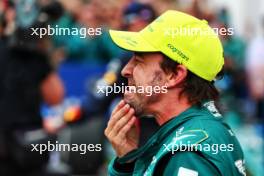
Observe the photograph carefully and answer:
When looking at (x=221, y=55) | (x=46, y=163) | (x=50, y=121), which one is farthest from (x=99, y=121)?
(x=221, y=55)

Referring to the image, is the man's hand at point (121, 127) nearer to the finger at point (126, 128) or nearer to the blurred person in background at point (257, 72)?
the finger at point (126, 128)

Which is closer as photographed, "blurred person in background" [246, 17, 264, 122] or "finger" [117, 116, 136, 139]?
"finger" [117, 116, 136, 139]

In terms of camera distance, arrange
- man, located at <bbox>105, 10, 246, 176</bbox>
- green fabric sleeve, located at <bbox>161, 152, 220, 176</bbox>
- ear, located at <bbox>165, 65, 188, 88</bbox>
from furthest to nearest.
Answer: ear, located at <bbox>165, 65, 188, 88</bbox>
man, located at <bbox>105, 10, 246, 176</bbox>
green fabric sleeve, located at <bbox>161, 152, 220, 176</bbox>

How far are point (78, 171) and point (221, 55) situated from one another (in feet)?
15.2

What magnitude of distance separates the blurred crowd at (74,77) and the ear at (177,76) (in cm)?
60

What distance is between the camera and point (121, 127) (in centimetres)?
409

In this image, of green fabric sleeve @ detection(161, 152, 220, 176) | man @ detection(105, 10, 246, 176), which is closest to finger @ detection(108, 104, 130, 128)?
man @ detection(105, 10, 246, 176)

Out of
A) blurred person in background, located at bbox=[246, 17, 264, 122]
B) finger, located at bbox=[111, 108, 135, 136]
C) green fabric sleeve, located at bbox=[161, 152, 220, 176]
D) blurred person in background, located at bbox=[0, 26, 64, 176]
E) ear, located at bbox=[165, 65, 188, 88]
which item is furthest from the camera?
blurred person in background, located at bbox=[246, 17, 264, 122]

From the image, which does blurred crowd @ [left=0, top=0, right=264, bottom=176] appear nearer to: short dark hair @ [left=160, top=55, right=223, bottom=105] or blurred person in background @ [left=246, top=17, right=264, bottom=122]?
blurred person in background @ [left=246, top=17, right=264, bottom=122]

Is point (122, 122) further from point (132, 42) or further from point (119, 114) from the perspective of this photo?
point (132, 42)

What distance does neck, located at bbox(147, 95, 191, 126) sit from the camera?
3.94 metres

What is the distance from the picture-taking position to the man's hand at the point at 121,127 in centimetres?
406

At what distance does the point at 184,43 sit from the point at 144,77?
0.83 ft

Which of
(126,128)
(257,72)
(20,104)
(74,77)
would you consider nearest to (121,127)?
(126,128)
